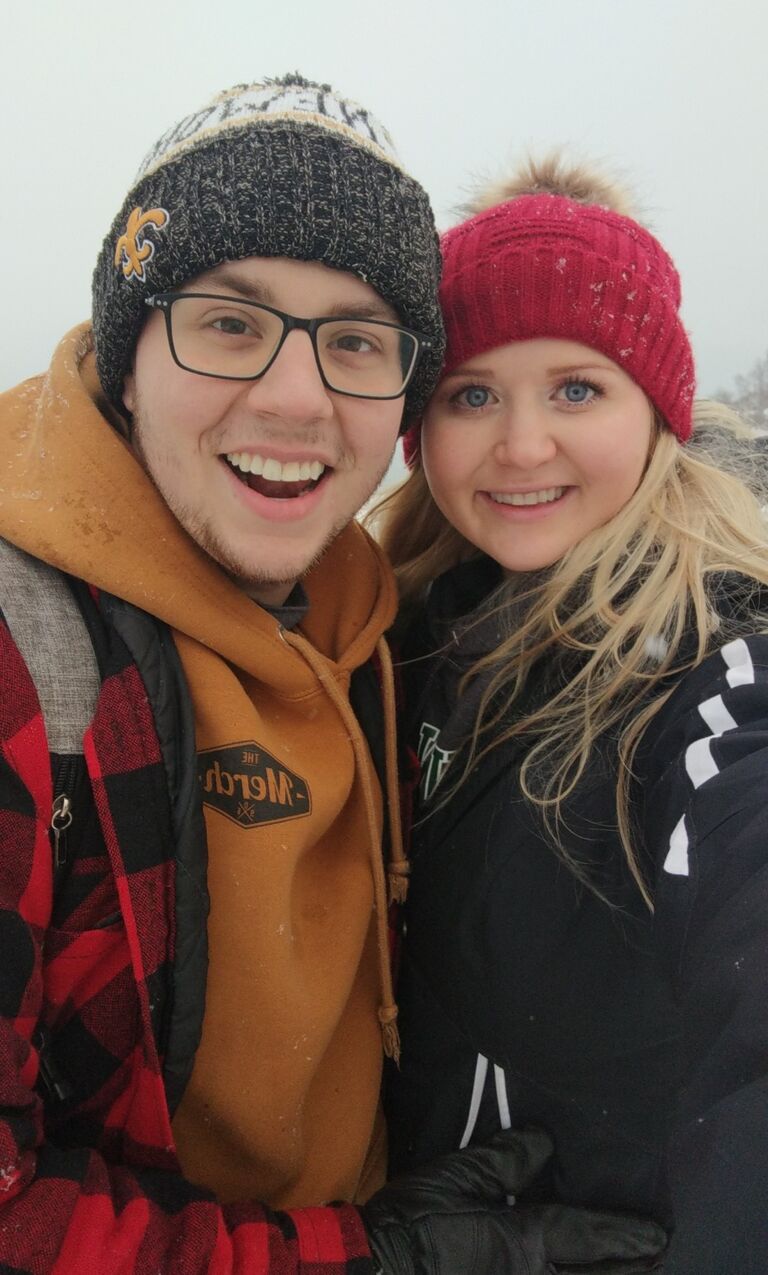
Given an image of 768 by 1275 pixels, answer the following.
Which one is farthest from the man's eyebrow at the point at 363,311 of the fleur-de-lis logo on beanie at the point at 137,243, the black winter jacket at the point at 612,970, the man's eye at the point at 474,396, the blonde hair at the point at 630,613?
the black winter jacket at the point at 612,970

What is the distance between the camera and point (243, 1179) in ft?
4.36

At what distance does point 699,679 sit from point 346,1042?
103cm

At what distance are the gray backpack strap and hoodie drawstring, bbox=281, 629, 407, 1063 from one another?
420mm

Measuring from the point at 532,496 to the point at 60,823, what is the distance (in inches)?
43.5

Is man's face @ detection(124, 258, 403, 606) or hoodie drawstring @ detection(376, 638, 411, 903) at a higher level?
man's face @ detection(124, 258, 403, 606)

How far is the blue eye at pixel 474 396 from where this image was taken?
1604 mm

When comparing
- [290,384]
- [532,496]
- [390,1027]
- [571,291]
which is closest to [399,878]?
[390,1027]

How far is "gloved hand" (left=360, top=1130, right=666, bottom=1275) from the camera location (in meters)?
1.11

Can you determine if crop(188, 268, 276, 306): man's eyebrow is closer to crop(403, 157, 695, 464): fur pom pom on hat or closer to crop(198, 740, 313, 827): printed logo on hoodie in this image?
crop(403, 157, 695, 464): fur pom pom on hat

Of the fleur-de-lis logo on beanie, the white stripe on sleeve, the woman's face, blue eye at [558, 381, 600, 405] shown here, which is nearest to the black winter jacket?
the white stripe on sleeve

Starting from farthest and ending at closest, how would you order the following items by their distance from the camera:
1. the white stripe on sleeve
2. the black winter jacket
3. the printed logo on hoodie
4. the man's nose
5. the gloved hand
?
the white stripe on sleeve
the man's nose
the printed logo on hoodie
the gloved hand
the black winter jacket

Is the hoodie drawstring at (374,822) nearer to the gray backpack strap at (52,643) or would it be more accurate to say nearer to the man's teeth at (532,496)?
the gray backpack strap at (52,643)

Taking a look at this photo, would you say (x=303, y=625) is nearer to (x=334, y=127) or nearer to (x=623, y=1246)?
(x=334, y=127)

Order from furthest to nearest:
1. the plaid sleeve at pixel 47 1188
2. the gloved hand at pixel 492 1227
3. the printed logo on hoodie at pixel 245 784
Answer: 1. the printed logo on hoodie at pixel 245 784
2. the gloved hand at pixel 492 1227
3. the plaid sleeve at pixel 47 1188
